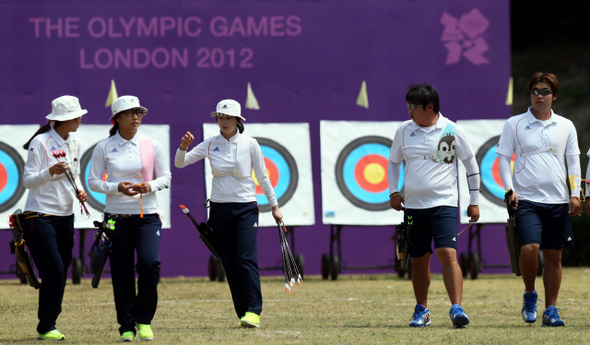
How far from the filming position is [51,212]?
5.43 metres

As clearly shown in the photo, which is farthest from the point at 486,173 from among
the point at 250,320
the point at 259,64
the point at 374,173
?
the point at 250,320

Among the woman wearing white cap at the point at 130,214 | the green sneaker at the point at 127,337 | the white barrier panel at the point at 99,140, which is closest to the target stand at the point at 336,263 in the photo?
the white barrier panel at the point at 99,140

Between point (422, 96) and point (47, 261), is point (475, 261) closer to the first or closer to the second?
point (422, 96)

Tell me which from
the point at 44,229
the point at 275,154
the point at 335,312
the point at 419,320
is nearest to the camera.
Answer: the point at 44,229

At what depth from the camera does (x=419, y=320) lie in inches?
233

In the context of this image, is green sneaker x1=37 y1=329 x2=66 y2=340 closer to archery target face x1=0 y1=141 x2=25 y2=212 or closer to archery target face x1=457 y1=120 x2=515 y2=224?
archery target face x1=0 y1=141 x2=25 y2=212

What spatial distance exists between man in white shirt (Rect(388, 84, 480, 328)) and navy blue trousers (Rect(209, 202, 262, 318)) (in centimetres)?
95

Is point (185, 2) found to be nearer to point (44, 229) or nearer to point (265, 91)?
point (265, 91)

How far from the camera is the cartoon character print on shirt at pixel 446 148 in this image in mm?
5855

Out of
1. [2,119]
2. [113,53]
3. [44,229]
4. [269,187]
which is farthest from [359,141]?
[44,229]

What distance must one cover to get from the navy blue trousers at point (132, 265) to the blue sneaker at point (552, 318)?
96.7 inches

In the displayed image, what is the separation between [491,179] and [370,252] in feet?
5.88

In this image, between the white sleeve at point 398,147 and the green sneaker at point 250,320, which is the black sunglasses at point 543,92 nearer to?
the white sleeve at point 398,147

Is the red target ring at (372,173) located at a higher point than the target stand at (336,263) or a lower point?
higher
